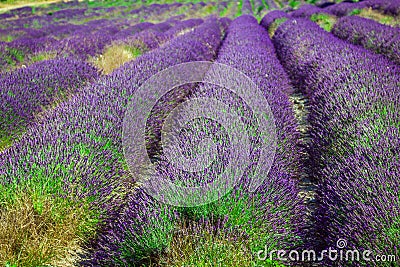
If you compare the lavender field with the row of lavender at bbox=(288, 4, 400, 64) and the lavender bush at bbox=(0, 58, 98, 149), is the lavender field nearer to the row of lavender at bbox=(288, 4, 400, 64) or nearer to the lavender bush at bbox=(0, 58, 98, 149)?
the lavender bush at bbox=(0, 58, 98, 149)

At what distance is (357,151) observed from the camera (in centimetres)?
221

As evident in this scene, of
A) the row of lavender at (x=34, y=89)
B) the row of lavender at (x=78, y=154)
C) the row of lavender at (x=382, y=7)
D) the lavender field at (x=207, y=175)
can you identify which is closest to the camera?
the lavender field at (x=207, y=175)

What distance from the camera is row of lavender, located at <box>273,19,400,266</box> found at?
1629mm

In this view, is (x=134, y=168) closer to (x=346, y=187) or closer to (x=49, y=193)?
(x=49, y=193)

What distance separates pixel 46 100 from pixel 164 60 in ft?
5.66

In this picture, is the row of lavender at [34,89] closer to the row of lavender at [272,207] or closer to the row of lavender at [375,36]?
the row of lavender at [272,207]

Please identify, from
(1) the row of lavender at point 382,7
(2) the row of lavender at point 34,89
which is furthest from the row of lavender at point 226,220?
(1) the row of lavender at point 382,7

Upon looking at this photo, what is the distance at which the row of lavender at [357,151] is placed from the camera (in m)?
1.63

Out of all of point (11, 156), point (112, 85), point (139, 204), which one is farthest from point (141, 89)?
point (139, 204)

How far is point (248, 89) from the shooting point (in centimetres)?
338

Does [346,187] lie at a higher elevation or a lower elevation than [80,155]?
lower

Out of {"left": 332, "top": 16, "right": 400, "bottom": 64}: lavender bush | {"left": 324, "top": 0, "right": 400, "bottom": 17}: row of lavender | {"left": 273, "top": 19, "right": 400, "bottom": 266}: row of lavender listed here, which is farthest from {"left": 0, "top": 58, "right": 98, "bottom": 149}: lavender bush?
{"left": 324, "top": 0, "right": 400, "bottom": 17}: row of lavender

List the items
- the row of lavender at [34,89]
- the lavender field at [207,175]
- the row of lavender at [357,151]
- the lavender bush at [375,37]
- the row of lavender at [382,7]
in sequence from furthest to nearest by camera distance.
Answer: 1. the row of lavender at [382,7]
2. the lavender bush at [375,37]
3. the row of lavender at [34,89]
4. the lavender field at [207,175]
5. the row of lavender at [357,151]

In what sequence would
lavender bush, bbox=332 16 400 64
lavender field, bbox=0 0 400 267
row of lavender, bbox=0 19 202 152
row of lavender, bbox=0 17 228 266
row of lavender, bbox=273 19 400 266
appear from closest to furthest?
1. row of lavender, bbox=273 19 400 266
2. lavender field, bbox=0 0 400 267
3. row of lavender, bbox=0 17 228 266
4. row of lavender, bbox=0 19 202 152
5. lavender bush, bbox=332 16 400 64
